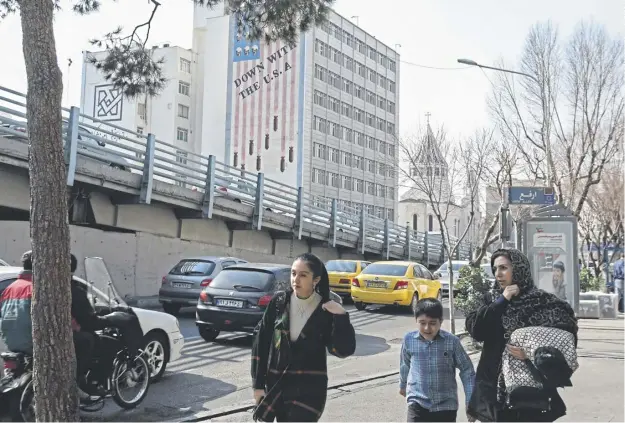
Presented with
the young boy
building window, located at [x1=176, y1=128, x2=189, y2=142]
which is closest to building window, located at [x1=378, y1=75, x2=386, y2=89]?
building window, located at [x1=176, y1=128, x2=189, y2=142]

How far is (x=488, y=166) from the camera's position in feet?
63.8

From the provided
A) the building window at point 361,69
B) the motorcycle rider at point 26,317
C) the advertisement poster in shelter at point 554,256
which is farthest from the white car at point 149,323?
the building window at point 361,69

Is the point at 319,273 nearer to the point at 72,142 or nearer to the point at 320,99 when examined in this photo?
the point at 72,142

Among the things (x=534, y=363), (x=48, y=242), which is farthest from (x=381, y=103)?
(x=534, y=363)

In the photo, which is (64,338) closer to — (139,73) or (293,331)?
(293,331)

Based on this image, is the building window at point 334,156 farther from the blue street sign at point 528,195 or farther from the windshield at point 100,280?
the windshield at point 100,280

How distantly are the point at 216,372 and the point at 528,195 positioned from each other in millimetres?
7572

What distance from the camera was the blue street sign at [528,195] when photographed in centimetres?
1370

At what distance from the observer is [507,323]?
153 inches

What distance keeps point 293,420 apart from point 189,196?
55.1ft

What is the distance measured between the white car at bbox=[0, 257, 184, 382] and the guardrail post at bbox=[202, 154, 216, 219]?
11565 millimetres

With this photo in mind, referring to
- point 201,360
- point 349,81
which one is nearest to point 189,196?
point 201,360

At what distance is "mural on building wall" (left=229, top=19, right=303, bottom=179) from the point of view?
69875 millimetres

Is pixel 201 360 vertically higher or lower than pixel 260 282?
lower
